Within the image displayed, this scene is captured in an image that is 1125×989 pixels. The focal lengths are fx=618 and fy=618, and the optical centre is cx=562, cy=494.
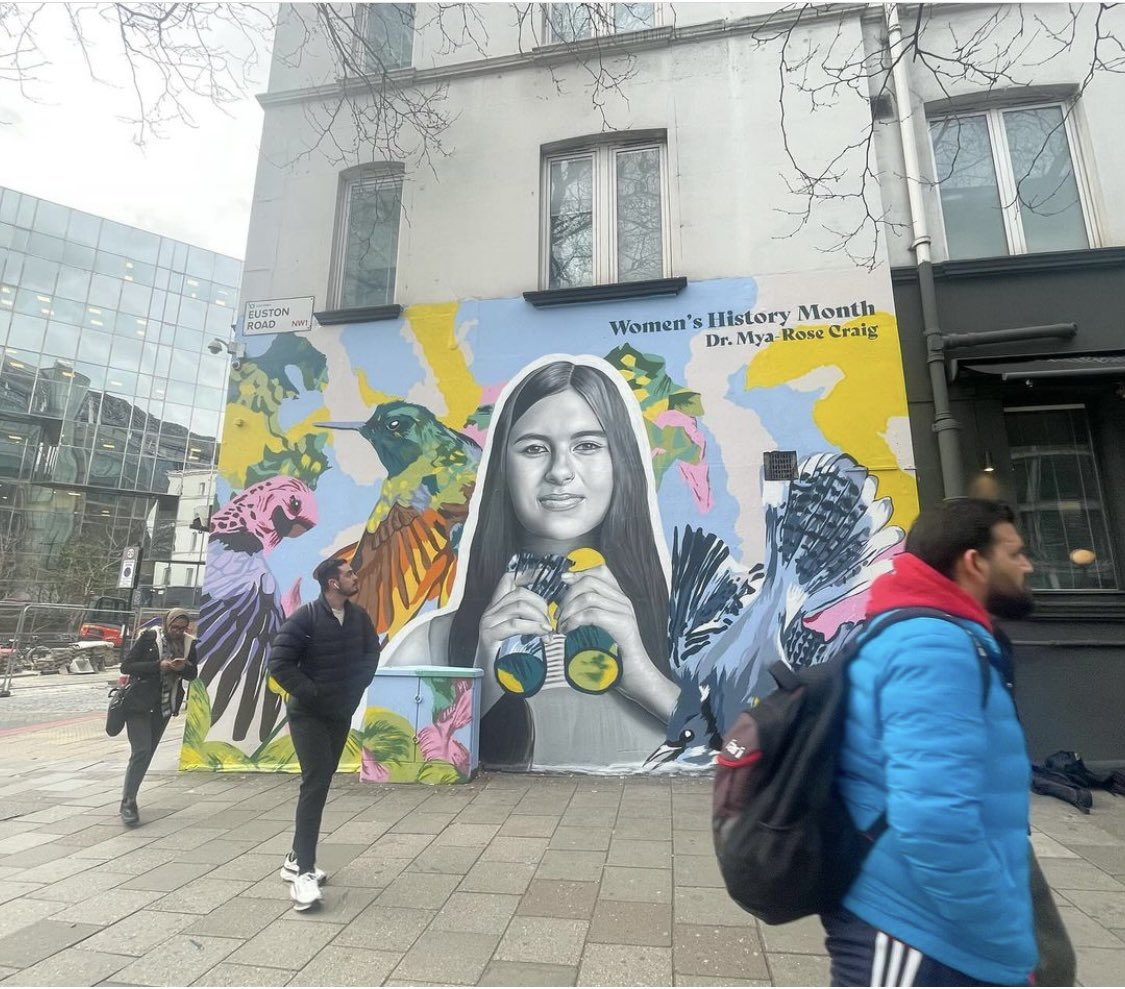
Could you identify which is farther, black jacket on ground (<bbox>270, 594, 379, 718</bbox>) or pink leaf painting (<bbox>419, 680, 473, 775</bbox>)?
pink leaf painting (<bbox>419, 680, 473, 775</bbox>)

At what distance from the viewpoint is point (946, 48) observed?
6465 millimetres

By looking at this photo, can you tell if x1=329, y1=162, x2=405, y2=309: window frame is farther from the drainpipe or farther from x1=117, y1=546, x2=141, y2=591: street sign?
x1=117, y1=546, x2=141, y2=591: street sign

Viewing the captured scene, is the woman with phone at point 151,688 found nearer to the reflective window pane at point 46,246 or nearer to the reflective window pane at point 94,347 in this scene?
the reflective window pane at point 94,347

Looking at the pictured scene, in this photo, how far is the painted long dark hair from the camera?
5922 mm

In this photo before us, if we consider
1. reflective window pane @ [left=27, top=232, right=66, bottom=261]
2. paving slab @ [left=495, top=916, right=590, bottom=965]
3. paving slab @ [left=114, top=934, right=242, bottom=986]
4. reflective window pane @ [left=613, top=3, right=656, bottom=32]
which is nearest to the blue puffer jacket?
paving slab @ [left=495, top=916, right=590, bottom=965]

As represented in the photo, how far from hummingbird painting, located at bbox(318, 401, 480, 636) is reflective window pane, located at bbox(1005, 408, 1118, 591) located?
5.39 m

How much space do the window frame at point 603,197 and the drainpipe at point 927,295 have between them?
233 cm

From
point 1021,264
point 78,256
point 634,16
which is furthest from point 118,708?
point 78,256

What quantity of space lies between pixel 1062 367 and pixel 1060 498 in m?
1.39

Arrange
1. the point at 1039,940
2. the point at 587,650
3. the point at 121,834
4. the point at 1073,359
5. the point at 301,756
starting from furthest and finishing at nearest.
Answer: the point at 587,650
the point at 1073,359
the point at 121,834
the point at 301,756
the point at 1039,940

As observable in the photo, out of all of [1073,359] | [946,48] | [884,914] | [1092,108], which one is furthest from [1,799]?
[1092,108]

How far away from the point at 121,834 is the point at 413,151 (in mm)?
7253

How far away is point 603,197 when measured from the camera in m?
6.96

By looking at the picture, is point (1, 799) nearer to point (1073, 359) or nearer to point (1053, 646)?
point (1053, 646)
